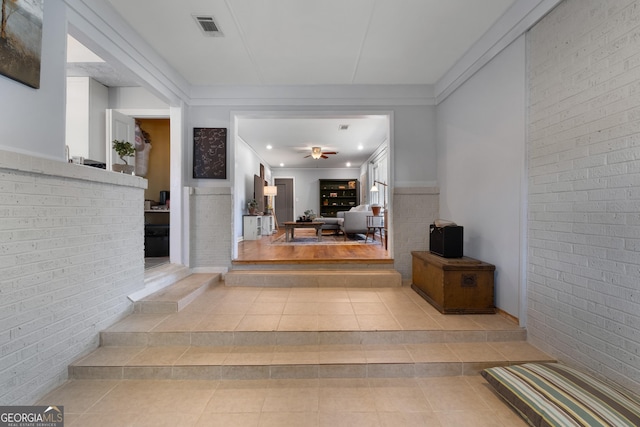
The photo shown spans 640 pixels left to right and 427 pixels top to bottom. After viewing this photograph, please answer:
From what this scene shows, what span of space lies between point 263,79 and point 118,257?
2.70 meters

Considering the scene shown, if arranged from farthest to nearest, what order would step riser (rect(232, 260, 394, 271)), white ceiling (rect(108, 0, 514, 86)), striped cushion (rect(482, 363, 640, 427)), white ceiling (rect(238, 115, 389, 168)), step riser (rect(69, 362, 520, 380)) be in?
white ceiling (rect(238, 115, 389, 168)) → step riser (rect(232, 260, 394, 271)) → white ceiling (rect(108, 0, 514, 86)) → step riser (rect(69, 362, 520, 380)) → striped cushion (rect(482, 363, 640, 427))

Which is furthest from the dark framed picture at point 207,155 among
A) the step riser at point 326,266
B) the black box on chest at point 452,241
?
the black box on chest at point 452,241

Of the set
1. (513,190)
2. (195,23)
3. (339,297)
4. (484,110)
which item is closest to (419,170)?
(484,110)

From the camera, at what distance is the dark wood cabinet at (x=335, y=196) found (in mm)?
11812

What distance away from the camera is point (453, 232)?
116 inches

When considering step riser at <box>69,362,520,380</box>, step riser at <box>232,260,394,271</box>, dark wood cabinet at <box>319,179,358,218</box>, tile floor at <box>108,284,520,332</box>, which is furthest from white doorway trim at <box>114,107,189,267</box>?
dark wood cabinet at <box>319,179,358,218</box>

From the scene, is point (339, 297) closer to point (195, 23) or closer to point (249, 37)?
point (249, 37)

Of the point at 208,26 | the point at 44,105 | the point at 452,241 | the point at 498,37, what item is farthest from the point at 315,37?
the point at 452,241

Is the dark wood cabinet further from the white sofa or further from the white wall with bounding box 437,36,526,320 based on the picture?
the white wall with bounding box 437,36,526,320

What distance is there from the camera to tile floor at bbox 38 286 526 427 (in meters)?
1.62

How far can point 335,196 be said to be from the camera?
39.0 ft

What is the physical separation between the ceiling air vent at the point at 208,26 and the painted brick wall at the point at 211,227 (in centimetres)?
189

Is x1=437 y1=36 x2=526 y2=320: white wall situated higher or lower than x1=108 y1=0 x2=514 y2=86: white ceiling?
lower

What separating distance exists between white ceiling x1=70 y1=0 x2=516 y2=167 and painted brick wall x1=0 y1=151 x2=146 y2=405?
4.87ft
